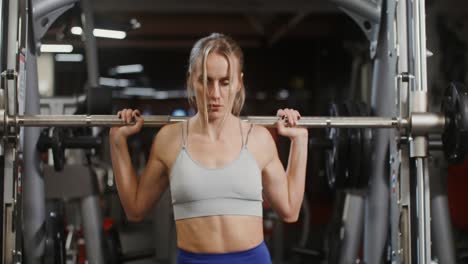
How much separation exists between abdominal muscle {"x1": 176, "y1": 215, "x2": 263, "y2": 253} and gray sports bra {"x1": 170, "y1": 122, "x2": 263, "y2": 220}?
2 centimetres

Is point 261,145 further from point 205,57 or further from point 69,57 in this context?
point 69,57

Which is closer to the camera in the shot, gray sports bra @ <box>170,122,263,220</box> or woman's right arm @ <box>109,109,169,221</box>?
gray sports bra @ <box>170,122,263,220</box>

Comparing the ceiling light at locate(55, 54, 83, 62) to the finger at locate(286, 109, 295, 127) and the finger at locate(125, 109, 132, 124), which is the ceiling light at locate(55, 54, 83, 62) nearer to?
the finger at locate(125, 109, 132, 124)

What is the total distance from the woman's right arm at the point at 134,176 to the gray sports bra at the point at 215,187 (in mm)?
97

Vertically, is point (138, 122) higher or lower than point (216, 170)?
higher

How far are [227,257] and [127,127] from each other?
47cm

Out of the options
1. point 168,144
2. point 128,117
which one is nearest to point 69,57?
point 128,117

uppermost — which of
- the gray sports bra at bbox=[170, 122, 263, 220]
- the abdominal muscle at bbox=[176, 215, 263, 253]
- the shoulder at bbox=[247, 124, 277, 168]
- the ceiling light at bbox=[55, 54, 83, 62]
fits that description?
the ceiling light at bbox=[55, 54, 83, 62]

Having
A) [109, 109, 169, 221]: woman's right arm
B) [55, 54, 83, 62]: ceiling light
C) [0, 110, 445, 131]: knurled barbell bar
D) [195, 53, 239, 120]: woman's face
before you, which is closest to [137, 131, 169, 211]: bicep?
[109, 109, 169, 221]: woman's right arm

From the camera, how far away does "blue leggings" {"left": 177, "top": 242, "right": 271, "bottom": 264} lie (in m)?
1.54

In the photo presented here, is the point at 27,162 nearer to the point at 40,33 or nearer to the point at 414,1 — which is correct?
the point at 40,33

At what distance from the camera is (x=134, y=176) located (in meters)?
1.68

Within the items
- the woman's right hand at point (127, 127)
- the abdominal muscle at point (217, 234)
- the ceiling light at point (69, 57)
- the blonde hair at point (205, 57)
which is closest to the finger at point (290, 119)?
the blonde hair at point (205, 57)

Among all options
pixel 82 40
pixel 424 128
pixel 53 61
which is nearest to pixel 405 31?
pixel 424 128
